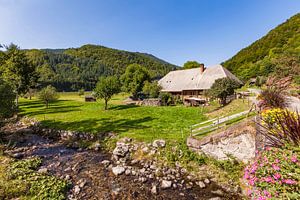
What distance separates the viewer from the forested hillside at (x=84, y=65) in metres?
101

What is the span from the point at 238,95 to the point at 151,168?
17.4m

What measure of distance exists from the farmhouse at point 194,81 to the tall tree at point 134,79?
15.9 ft

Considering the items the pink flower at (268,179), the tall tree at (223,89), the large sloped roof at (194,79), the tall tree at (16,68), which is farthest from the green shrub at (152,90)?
the pink flower at (268,179)

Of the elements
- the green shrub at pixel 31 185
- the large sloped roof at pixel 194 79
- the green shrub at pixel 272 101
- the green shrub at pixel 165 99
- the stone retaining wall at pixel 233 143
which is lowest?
the green shrub at pixel 31 185

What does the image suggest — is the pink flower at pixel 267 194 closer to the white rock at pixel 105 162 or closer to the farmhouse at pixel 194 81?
the white rock at pixel 105 162

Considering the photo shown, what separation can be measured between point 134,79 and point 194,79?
13786mm

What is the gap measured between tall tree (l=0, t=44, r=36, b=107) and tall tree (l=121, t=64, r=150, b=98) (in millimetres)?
18903

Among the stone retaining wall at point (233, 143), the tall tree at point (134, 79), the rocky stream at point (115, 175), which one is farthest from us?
the tall tree at point (134, 79)

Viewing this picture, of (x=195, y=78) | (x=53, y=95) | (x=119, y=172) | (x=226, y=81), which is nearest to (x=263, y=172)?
(x=119, y=172)

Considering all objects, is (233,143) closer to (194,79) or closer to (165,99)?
(165,99)

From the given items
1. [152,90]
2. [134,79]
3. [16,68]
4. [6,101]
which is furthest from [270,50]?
[16,68]

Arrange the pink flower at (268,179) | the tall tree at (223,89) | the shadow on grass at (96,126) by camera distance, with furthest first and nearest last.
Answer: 1. the tall tree at (223,89)
2. the shadow on grass at (96,126)
3. the pink flower at (268,179)

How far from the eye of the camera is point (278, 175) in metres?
3.71

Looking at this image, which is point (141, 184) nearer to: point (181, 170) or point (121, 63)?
point (181, 170)
